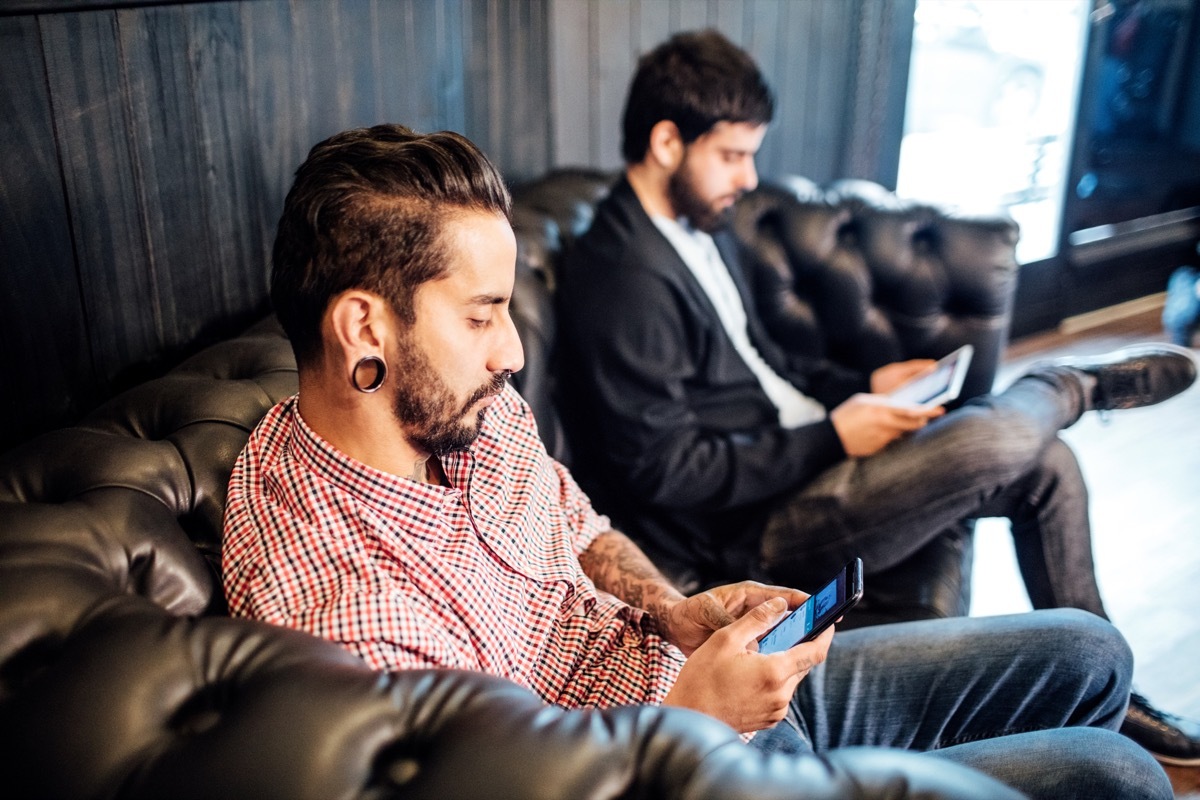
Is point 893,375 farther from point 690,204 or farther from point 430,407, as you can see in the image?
point 430,407

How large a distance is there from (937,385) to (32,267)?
151cm

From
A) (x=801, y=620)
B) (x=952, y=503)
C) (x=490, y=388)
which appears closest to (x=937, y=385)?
(x=952, y=503)

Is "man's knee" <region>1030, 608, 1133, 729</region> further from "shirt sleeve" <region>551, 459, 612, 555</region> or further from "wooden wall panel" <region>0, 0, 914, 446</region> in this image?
"wooden wall panel" <region>0, 0, 914, 446</region>

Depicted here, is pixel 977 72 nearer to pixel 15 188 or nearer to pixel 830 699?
pixel 830 699

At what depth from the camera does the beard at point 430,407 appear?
1.07 metres

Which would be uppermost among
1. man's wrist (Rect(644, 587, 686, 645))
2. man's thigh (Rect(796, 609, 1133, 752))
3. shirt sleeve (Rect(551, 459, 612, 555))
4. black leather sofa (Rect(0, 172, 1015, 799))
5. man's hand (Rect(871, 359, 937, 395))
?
black leather sofa (Rect(0, 172, 1015, 799))

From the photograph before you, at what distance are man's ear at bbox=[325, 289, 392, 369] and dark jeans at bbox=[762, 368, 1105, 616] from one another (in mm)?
968

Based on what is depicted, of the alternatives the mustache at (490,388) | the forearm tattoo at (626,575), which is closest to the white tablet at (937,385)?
the forearm tattoo at (626,575)

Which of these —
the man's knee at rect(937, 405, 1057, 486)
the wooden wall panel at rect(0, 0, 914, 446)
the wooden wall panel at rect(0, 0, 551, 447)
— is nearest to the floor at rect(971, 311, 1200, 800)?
the man's knee at rect(937, 405, 1057, 486)

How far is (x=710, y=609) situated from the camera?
4.13 ft

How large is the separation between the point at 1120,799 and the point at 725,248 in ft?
4.26

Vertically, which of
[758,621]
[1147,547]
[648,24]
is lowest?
[1147,547]

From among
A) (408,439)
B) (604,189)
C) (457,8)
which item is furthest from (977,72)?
(408,439)

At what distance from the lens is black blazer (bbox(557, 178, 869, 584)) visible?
1.84 m
